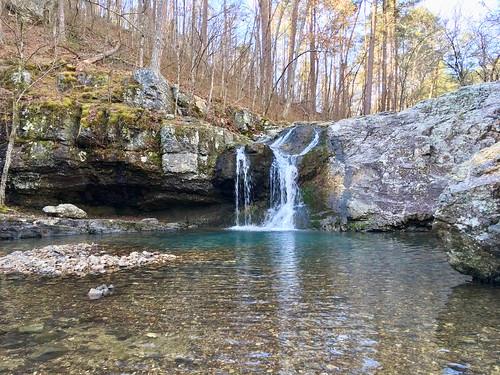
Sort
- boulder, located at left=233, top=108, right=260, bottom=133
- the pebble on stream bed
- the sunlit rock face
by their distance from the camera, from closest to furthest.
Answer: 1. the pebble on stream bed
2. the sunlit rock face
3. boulder, located at left=233, top=108, right=260, bottom=133

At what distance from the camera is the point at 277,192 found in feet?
58.4

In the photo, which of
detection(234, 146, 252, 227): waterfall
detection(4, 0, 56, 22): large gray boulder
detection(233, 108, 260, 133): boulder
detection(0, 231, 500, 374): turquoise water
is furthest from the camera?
detection(4, 0, 56, 22): large gray boulder

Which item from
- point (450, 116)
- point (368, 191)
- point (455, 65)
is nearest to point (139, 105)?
A: point (368, 191)

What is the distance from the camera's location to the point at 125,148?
15977 millimetres

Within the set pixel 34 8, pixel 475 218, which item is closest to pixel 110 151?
pixel 475 218

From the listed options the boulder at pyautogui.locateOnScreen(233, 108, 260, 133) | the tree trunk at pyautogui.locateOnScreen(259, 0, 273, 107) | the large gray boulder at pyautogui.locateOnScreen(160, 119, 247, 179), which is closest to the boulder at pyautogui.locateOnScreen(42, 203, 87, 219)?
the large gray boulder at pyautogui.locateOnScreen(160, 119, 247, 179)

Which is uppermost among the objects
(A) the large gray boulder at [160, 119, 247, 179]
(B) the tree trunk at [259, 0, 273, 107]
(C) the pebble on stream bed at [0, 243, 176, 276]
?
(B) the tree trunk at [259, 0, 273, 107]

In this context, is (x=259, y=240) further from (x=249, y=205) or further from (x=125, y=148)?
(x=125, y=148)

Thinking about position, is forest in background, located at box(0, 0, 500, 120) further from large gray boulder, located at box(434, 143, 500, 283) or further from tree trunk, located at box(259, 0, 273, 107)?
large gray boulder, located at box(434, 143, 500, 283)

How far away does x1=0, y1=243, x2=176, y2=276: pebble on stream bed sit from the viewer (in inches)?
294

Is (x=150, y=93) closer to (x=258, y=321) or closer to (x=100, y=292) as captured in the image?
(x=100, y=292)

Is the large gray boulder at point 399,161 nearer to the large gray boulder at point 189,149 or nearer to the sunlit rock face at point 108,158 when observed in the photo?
the large gray boulder at point 189,149

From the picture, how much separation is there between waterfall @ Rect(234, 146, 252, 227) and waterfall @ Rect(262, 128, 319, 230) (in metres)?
0.97

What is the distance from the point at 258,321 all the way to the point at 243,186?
518 inches
